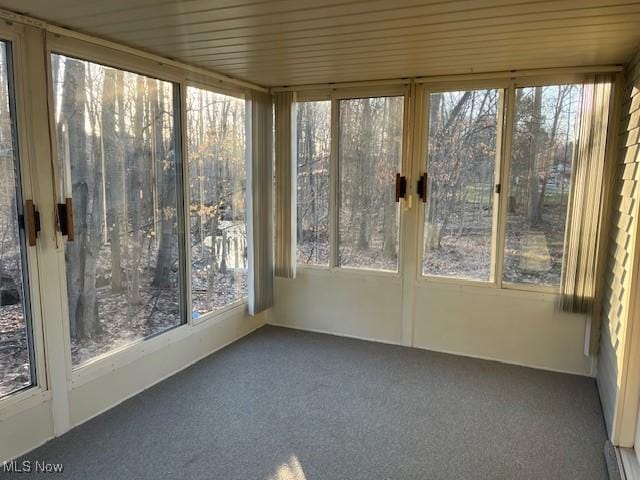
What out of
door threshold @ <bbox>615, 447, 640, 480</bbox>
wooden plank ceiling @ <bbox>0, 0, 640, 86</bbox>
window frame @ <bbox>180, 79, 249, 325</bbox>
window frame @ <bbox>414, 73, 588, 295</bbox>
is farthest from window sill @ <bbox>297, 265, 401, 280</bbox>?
door threshold @ <bbox>615, 447, 640, 480</bbox>

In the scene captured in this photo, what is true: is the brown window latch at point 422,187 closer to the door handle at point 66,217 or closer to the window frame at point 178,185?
the window frame at point 178,185

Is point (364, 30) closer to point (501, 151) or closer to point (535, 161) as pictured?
point (501, 151)

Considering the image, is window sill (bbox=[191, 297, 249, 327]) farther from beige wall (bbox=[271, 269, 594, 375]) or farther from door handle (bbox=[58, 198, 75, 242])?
door handle (bbox=[58, 198, 75, 242])

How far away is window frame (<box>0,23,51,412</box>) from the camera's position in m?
2.25

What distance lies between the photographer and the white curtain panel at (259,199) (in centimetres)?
398

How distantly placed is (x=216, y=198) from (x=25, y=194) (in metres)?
1.54

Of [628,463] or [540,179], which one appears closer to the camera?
[628,463]

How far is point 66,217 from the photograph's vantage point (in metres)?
2.48

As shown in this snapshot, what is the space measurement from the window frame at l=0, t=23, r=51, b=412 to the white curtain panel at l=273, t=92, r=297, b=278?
2.13m

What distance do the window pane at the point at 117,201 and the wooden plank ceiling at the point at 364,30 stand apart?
30cm

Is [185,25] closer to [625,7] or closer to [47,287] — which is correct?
[47,287]

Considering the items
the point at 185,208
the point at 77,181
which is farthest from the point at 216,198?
the point at 77,181

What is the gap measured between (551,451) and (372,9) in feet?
7.97

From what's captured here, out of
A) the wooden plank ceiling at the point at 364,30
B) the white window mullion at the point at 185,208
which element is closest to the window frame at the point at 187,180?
the white window mullion at the point at 185,208
